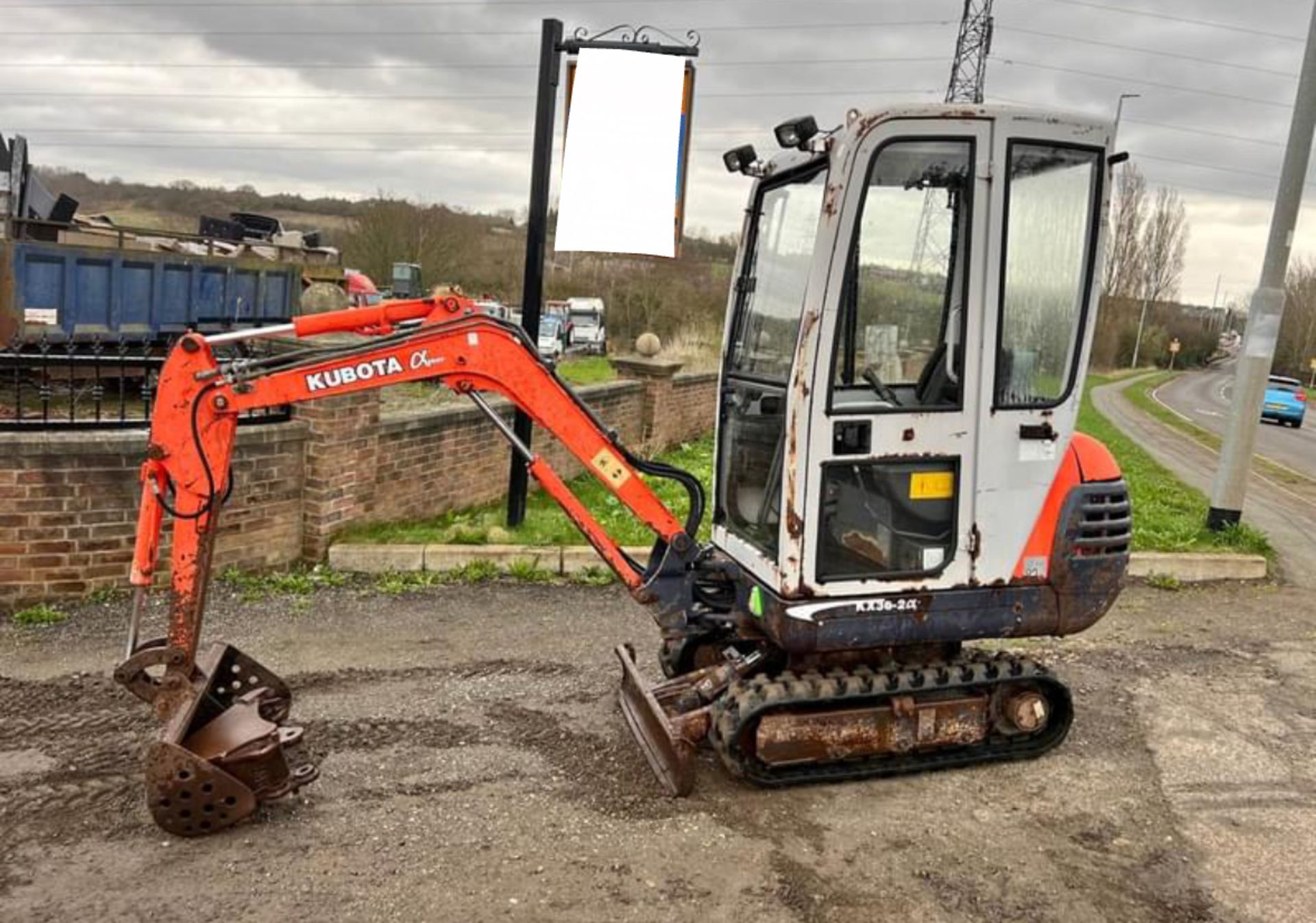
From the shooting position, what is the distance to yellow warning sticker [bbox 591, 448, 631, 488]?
448cm

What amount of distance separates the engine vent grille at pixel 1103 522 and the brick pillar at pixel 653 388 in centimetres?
846

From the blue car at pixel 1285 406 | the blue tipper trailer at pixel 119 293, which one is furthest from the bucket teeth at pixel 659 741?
the blue car at pixel 1285 406

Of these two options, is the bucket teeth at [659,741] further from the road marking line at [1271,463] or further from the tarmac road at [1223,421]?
the tarmac road at [1223,421]

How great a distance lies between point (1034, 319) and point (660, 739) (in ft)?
7.94

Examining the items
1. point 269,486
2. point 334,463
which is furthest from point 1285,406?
point 269,486

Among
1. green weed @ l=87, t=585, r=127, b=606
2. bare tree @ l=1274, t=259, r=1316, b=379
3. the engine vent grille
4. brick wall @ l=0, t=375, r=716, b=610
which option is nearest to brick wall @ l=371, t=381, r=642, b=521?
brick wall @ l=0, t=375, r=716, b=610

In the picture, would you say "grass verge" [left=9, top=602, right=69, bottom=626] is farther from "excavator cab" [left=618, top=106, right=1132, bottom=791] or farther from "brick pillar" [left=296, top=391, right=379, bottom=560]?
"excavator cab" [left=618, top=106, right=1132, bottom=791]

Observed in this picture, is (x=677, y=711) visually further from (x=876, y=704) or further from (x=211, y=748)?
(x=211, y=748)

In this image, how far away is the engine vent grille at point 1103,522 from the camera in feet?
14.8

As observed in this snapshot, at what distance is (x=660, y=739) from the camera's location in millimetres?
4352

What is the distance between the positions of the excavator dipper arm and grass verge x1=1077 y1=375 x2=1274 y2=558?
20.5ft

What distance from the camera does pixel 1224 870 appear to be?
394 cm

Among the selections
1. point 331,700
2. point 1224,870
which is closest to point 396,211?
point 331,700

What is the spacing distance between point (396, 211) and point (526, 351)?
33.2 m
